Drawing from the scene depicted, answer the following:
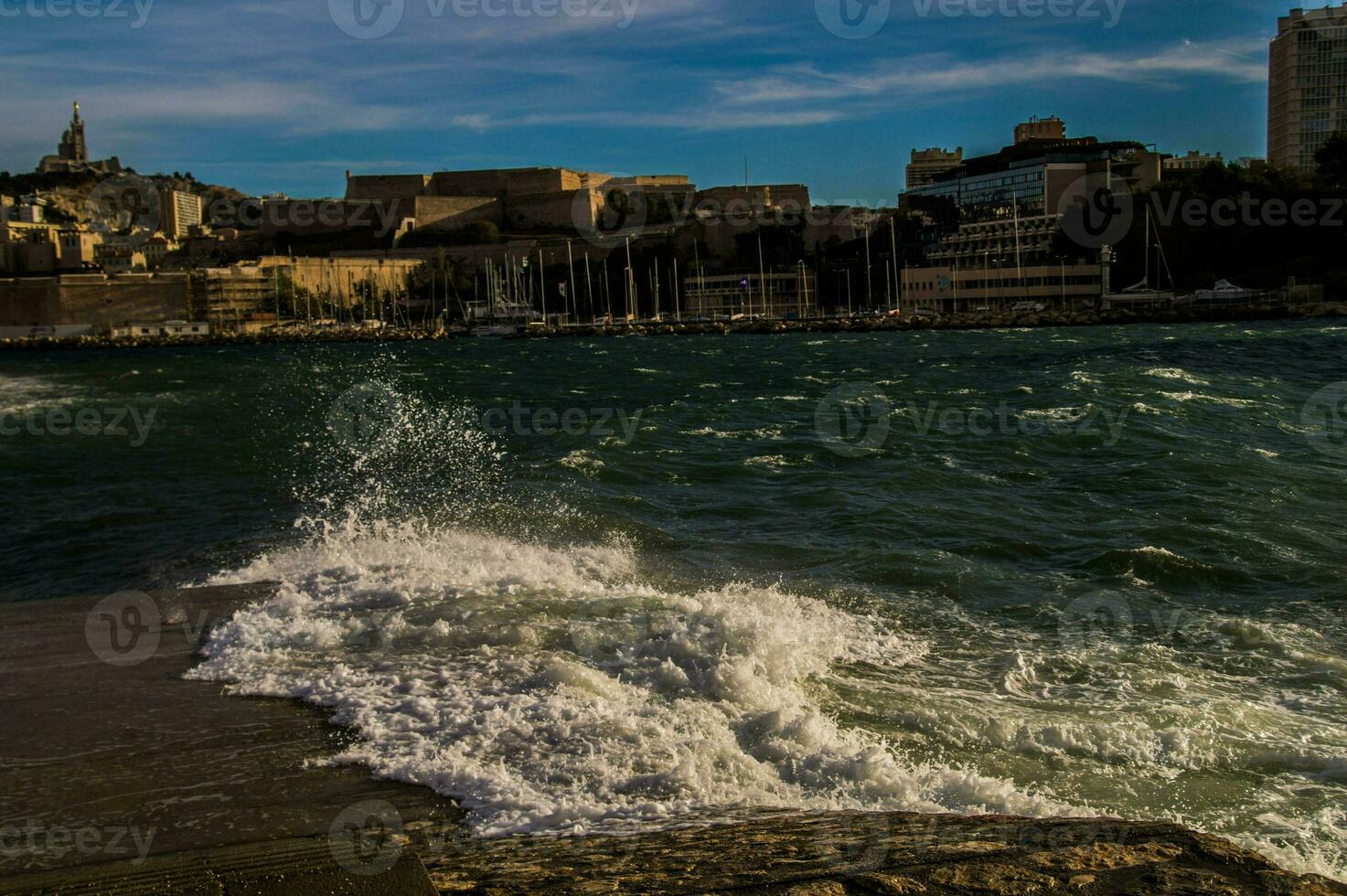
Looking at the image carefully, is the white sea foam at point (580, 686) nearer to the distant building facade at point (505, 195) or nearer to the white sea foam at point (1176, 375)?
the white sea foam at point (1176, 375)

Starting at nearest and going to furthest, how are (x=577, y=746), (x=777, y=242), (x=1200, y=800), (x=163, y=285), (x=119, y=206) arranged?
(x=1200, y=800)
(x=577, y=746)
(x=163, y=285)
(x=777, y=242)
(x=119, y=206)

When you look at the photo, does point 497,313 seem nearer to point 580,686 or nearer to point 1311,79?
point 580,686

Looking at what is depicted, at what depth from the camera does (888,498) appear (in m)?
12.1

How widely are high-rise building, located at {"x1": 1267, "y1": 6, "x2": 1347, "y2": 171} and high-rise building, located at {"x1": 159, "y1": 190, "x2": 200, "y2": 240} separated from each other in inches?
4658

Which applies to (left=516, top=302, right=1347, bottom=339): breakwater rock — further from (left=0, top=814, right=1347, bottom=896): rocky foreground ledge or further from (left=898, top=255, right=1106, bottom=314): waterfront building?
(left=0, top=814, right=1347, bottom=896): rocky foreground ledge

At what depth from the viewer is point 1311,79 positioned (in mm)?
117562

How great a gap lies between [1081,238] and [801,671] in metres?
75.5

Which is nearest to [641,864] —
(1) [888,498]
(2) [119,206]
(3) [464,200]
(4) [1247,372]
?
(1) [888,498]

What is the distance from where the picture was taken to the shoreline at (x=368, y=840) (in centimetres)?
349

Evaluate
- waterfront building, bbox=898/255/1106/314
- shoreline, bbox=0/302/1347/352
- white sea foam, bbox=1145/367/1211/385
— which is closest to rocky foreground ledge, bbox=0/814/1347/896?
white sea foam, bbox=1145/367/1211/385

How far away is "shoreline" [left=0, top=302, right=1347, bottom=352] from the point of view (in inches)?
2196

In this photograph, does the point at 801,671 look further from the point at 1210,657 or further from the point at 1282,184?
the point at 1282,184

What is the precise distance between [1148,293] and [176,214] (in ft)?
359

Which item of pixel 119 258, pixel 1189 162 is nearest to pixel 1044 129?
pixel 1189 162
